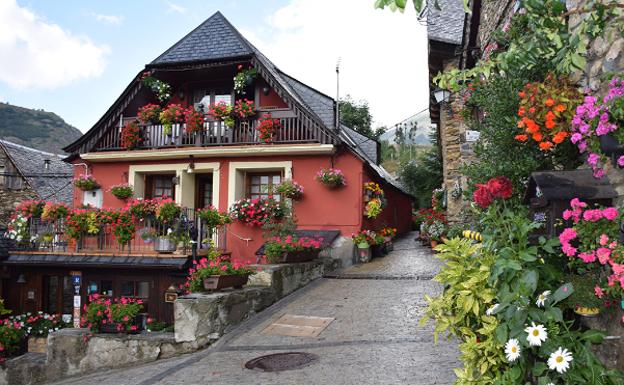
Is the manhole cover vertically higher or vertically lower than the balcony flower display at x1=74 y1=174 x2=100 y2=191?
lower

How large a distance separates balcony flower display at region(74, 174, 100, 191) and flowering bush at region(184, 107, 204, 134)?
351 cm

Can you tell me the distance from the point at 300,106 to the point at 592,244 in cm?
868

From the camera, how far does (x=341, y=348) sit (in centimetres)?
529

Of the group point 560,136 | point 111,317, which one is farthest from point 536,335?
point 111,317

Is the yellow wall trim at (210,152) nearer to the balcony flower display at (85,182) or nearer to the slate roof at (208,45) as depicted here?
the balcony flower display at (85,182)

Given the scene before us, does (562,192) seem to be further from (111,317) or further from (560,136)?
(111,317)

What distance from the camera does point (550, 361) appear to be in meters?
2.58

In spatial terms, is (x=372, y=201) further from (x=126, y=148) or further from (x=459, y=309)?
(x=459, y=309)

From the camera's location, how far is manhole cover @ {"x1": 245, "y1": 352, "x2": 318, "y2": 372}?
4.88 meters

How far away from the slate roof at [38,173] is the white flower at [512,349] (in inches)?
824

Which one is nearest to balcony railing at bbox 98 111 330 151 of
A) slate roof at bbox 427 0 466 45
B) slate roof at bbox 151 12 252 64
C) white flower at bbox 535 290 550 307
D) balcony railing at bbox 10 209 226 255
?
slate roof at bbox 151 12 252 64

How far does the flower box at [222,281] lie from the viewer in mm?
6746

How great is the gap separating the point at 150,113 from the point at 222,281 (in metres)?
7.00

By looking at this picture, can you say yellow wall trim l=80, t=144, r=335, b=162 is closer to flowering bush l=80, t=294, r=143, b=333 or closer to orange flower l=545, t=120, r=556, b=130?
flowering bush l=80, t=294, r=143, b=333
